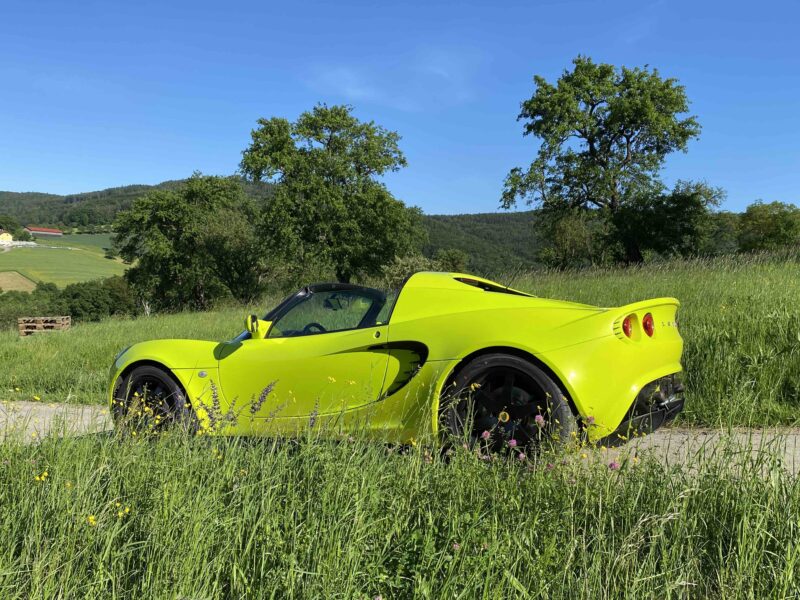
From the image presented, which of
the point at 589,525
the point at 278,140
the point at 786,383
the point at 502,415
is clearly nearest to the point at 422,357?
the point at 502,415

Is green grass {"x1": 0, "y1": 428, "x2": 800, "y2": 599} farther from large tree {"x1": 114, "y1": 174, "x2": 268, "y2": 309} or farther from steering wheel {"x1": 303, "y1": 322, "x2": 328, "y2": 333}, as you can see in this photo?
large tree {"x1": 114, "y1": 174, "x2": 268, "y2": 309}

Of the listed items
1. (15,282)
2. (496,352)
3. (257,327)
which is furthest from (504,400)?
(15,282)

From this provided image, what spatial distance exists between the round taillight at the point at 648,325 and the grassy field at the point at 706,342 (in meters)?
0.59

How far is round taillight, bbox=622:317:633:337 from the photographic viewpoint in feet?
10.3

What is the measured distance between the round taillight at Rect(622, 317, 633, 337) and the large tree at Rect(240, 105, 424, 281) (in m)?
31.7

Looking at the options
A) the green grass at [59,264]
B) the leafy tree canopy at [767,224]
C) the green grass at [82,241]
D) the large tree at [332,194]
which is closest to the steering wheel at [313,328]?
the large tree at [332,194]

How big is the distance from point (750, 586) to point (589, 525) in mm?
559

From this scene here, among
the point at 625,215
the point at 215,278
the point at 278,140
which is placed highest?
the point at 278,140

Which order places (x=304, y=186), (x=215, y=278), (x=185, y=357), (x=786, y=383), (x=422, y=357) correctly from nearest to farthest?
(x=422, y=357) < (x=185, y=357) < (x=786, y=383) < (x=304, y=186) < (x=215, y=278)

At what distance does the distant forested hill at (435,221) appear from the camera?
4532 inches

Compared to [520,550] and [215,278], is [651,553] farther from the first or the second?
[215,278]

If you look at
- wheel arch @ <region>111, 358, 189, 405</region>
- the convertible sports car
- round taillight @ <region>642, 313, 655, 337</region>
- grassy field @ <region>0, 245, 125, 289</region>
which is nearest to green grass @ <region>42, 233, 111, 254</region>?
grassy field @ <region>0, 245, 125, 289</region>

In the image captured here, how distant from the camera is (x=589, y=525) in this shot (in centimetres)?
204

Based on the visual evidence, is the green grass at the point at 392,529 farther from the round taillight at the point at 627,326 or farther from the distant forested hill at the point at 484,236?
the distant forested hill at the point at 484,236
